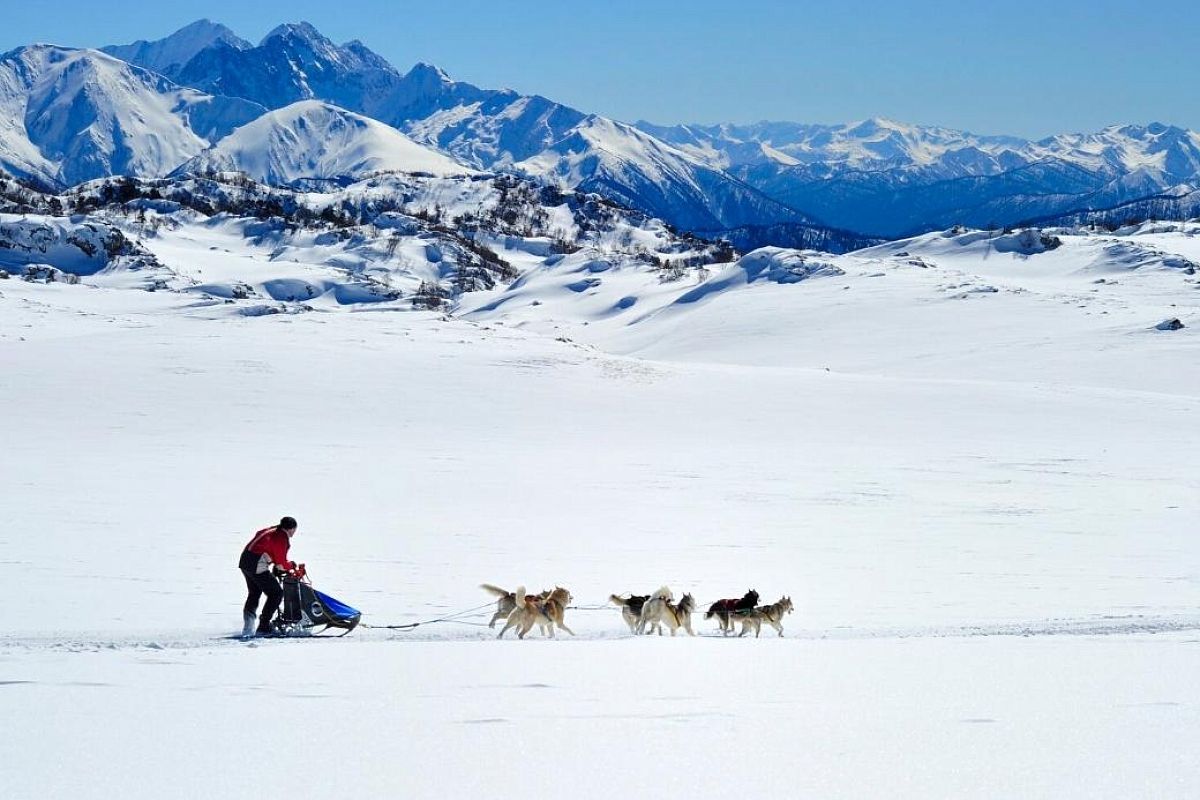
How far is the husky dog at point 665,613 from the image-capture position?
12.0 meters

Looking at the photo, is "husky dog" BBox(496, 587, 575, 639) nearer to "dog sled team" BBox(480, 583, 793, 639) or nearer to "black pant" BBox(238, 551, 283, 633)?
"dog sled team" BBox(480, 583, 793, 639)

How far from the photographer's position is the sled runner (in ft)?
38.4

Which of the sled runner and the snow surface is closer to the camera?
the snow surface

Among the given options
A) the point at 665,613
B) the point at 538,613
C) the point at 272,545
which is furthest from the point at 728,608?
the point at 272,545

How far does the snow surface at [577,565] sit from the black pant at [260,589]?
859mm

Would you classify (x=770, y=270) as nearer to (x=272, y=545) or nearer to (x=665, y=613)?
(x=665, y=613)

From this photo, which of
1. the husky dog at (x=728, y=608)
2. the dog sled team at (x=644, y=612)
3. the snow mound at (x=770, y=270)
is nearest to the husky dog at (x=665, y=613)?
the dog sled team at (x=644, y=612)

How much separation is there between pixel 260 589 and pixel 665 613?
4975 mm

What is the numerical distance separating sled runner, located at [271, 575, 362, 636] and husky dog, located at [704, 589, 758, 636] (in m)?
4.47

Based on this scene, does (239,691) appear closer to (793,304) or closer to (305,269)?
(793,304)

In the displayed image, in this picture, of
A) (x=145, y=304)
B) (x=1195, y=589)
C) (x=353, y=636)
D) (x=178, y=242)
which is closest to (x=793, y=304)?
(x=145, y=304)

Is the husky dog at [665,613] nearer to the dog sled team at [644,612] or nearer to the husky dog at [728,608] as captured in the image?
the dog sled team at [644,612]

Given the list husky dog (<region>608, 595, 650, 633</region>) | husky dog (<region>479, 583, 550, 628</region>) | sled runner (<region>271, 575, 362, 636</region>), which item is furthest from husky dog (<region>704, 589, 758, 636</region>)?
sled runner (<region>271, 575, 362, 636</region>)

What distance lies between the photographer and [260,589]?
38.2ft
